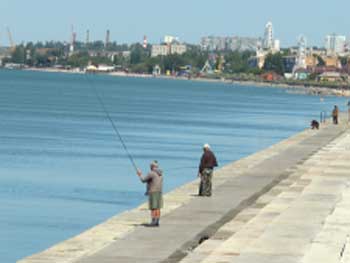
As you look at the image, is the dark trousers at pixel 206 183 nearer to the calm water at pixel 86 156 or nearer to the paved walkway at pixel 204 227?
the paved walkway at pixel 204 227

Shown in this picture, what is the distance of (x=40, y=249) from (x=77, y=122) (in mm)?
70265

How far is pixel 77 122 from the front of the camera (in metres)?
98.2

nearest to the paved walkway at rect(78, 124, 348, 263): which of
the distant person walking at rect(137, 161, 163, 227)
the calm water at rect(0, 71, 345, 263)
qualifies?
the distant person walking at rect(137, 161, 163, 227)

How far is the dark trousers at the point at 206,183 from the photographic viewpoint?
108 feet

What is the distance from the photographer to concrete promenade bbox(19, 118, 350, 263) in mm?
23188

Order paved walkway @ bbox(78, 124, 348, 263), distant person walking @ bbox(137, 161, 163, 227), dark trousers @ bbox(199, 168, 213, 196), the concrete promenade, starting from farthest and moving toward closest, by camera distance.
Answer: dark trousers @ bbox(199, 168, 213, 196) → distant person walking @ bbox(137, 161, 163, 227) → paved walkway @ bbox(78, 124, 348, 263) → the concrete promenade

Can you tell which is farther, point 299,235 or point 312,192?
point 312,192

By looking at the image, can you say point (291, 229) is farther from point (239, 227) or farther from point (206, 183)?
point (206, 183)

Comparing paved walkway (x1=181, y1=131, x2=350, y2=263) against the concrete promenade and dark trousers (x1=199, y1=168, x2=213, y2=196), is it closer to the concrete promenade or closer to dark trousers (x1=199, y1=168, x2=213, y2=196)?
the concrete promenade

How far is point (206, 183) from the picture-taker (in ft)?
111

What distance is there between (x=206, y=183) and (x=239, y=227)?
18.9 ft

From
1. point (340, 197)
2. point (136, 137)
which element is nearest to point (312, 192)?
point (340, 197)

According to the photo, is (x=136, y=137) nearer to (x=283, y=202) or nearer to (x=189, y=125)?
(x=189, y=125)

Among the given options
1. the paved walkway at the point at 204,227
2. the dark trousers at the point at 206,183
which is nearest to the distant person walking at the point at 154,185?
the paved walkway at the point at 204,227
